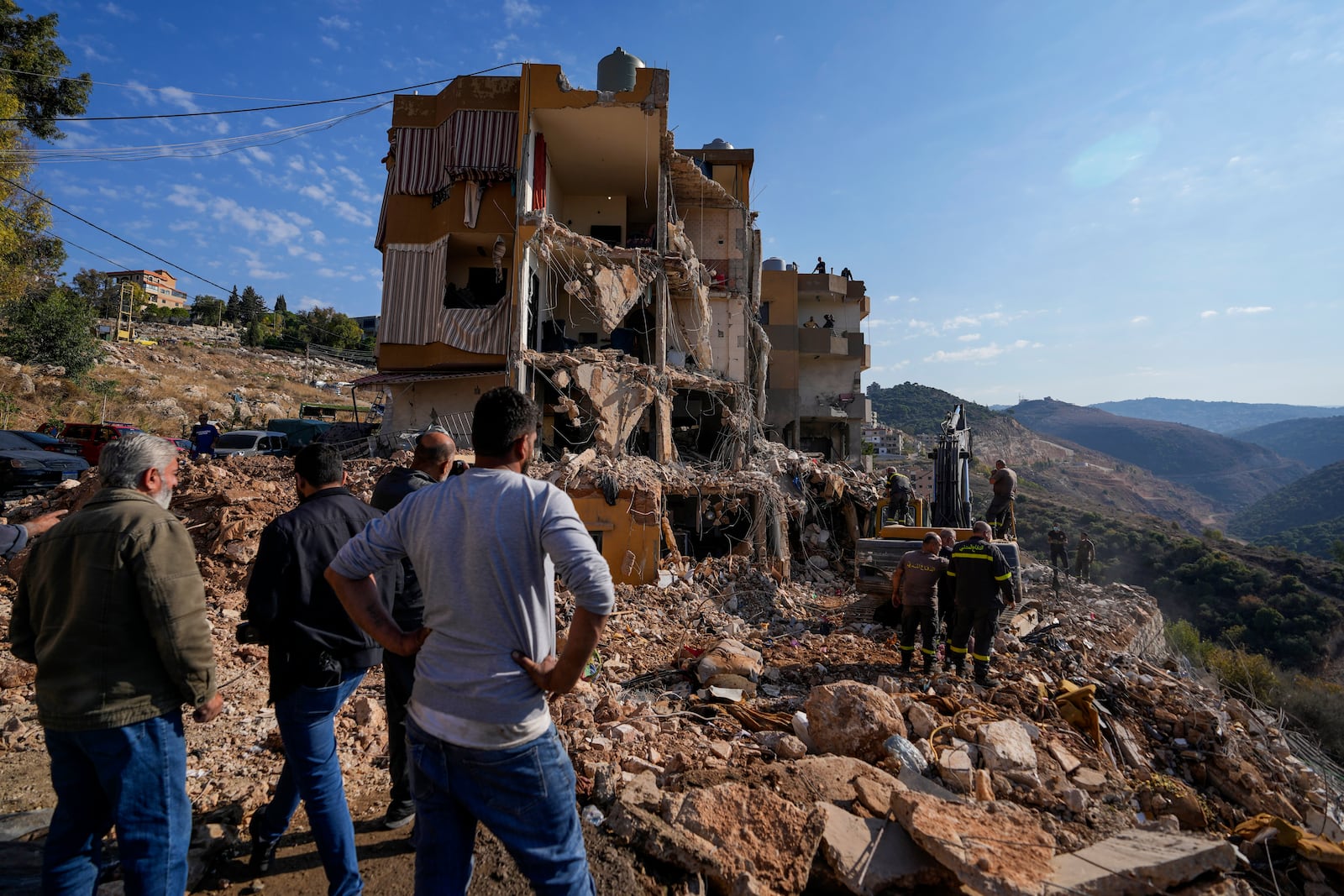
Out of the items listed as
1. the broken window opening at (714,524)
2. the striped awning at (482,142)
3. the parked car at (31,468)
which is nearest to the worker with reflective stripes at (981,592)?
the broken window opening at (714,524)

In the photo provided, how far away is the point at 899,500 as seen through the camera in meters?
11.7

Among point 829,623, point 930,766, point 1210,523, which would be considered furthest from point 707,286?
point 1210,523

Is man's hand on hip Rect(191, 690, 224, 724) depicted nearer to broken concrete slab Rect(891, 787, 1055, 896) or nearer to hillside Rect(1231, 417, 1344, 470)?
broken concrete slab Rect(891, 787, 1055, 896)

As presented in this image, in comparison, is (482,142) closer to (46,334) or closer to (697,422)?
(697,422)

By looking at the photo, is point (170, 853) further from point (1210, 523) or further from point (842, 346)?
point (1210, 523)

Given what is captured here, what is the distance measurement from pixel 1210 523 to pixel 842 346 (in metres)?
81.8

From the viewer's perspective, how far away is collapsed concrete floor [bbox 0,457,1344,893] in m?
2.79

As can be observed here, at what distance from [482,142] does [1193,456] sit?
→ 14080 centimetres

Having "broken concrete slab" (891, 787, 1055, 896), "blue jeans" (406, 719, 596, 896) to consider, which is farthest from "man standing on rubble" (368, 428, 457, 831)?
"broken concrete slab" (891, 787, 1055, 896)

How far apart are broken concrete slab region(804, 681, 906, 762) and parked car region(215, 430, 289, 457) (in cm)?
1399

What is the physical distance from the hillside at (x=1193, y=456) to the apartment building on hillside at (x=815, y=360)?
99006mm

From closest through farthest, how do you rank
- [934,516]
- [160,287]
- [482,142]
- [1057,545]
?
[934,516] < [482,142] < [1057,545] < [160,287]

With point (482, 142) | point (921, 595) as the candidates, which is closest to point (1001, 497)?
point (921, 595)

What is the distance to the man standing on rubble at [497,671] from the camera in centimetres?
161
